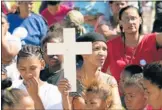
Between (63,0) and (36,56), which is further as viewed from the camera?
(63,0)

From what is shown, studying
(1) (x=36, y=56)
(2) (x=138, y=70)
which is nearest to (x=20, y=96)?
(1) (x=36, y=56)

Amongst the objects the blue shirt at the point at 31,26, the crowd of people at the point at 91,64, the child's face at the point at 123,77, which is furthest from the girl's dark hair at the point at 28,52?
the blue shirt at the point at 31,26

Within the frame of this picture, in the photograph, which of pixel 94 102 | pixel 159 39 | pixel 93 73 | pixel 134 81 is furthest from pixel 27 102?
pixel 159 39

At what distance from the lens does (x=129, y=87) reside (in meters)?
5.28

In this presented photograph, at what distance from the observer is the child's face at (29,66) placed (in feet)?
17.5

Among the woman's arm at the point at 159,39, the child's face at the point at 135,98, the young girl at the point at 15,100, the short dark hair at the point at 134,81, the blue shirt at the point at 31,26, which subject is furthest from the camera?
the blue shirt at the point at 31,26

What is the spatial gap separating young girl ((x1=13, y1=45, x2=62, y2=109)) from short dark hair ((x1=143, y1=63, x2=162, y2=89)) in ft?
2.78

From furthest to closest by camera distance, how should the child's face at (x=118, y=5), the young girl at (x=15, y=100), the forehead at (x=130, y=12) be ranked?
the child's face at (x=118, y=5) → the forehead at (x=130, y=12) → the young girl at (x=15, y=100)

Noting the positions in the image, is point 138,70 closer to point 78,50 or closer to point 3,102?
point 78,50

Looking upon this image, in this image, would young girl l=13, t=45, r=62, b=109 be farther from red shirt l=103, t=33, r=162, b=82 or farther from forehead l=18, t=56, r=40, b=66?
red shirt l=103, t=33, r=162, b=82

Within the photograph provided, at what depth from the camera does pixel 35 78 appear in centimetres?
521

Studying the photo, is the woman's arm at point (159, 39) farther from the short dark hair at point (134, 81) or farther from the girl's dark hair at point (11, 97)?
the girl's dark hair at point (11, 97)

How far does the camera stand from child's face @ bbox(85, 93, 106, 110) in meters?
5.00

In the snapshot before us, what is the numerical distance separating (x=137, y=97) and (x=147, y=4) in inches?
186
